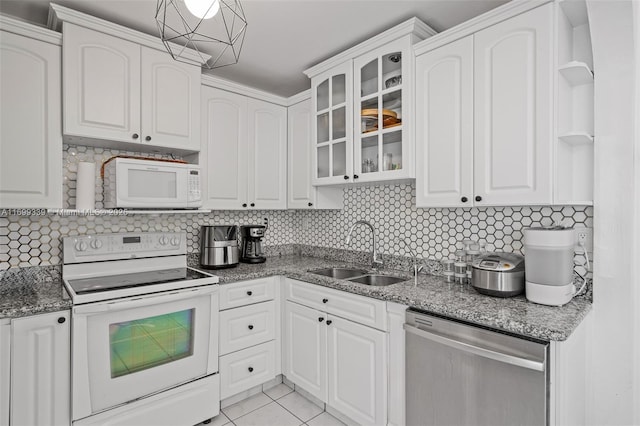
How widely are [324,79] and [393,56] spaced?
2.05 feet

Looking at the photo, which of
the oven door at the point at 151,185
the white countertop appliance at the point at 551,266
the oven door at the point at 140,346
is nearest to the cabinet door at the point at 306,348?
the oven door at the point at 140,346

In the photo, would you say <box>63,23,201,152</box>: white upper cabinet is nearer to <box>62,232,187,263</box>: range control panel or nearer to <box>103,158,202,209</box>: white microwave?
<box>103,158,202,209</box>: white microwave

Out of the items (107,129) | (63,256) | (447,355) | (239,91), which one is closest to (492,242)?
(447,355)

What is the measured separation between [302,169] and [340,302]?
130 cm

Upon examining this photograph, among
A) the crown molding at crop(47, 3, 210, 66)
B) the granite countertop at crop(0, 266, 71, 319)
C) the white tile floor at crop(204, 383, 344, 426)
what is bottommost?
the white tile floor at crop(204, 383, 344, 426)

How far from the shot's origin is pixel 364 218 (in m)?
2.81

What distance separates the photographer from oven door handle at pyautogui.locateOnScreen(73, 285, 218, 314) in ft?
5.69

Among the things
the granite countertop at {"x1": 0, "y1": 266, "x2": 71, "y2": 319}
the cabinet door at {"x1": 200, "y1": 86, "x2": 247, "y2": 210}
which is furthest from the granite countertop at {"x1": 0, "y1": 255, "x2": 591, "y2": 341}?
the cabinet door at {"x1": 200, "y1": 86, "x2": 247, "y2": 210}

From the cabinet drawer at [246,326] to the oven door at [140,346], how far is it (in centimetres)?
10

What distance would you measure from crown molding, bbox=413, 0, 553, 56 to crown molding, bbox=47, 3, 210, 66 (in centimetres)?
171

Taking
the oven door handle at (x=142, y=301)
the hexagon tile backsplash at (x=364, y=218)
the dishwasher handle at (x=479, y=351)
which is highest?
the hexagon tile backsplash at (x=364, y=218)

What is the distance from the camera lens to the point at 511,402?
137cm

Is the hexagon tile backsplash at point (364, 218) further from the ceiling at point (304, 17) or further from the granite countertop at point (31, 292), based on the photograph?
the ceiling at point (304, 17)

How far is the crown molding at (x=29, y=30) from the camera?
1.81m
